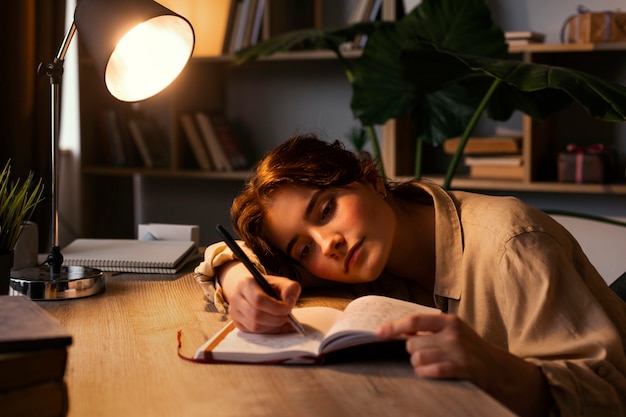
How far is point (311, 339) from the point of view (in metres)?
1.15

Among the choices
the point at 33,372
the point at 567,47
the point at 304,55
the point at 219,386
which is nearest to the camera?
the point at 33,372

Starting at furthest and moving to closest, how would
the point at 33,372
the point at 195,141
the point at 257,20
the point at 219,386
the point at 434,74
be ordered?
→ the point at 195,141, the point at 257,20, the point at 434,74, the point at 219,386, the point at 33,372

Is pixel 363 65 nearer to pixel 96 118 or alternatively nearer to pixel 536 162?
pixel 536 162

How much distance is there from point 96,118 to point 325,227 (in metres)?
2.76

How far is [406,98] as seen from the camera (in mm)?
2865

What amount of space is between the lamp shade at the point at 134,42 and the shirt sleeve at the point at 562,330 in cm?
75

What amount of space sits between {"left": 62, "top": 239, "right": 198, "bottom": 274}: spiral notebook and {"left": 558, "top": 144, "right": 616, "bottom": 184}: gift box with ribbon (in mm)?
1645

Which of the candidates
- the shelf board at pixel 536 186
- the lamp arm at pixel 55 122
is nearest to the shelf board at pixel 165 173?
the shelf board at pixel 536 186

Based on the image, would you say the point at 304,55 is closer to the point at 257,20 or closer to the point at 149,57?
the point at 257,20

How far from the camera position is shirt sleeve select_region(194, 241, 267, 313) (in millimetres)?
1502

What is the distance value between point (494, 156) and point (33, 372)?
8.50ft

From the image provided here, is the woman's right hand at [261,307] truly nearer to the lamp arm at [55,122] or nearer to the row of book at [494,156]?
the lamp arm at [55,122]

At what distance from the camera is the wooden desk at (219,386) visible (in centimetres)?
92

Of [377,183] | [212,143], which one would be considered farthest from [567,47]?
[377,183]
